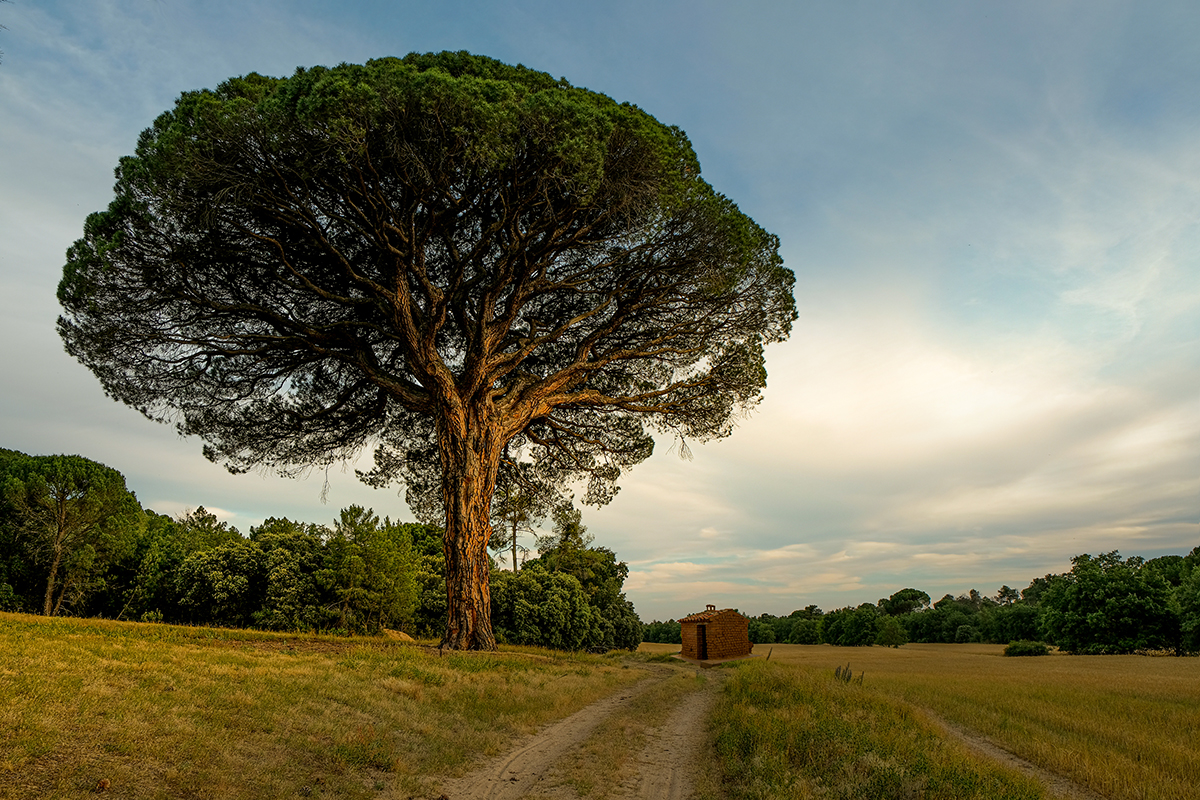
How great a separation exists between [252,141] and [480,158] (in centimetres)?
545

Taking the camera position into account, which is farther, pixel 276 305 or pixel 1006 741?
pixel 276 305

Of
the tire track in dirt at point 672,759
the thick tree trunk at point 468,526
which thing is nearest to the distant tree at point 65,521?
the thick tree trunk at point 468,526

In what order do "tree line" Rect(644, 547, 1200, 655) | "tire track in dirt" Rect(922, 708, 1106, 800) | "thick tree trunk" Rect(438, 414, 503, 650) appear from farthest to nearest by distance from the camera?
1. "tree line" Rect(644, 547, 1200, 655)
2. "thick tree trunk" Rect(438, 414, 503, 650)
3. "tire track in dirt" Rect(922, 708, 1106, 800)

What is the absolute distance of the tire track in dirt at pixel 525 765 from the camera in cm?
694

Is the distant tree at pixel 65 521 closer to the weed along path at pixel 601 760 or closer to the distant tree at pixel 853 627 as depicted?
the weed along path at pixel 601 760

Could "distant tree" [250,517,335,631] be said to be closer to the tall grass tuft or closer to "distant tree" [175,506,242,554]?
"distant tree" [175,506,242,554]

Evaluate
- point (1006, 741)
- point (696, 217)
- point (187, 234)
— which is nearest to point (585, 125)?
point (696, 217)

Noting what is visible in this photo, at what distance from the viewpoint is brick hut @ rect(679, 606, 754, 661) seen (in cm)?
Answer: 4188

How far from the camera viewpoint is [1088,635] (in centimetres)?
4503

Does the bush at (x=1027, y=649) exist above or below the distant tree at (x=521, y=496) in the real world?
below

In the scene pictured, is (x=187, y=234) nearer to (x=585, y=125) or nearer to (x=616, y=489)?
(x=585, y=125)

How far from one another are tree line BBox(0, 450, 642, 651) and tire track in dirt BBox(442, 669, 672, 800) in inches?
560

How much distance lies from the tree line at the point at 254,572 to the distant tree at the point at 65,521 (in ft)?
0.21

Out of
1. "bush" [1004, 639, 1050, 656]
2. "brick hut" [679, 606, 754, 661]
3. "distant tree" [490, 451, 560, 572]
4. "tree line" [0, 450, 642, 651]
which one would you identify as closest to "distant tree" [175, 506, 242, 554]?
"tree line" [0, 450, 642, 651]
